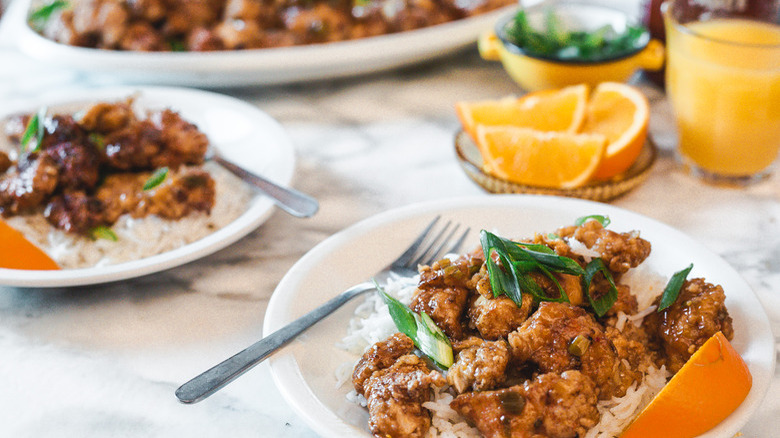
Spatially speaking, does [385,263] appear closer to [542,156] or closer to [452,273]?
[452,273]

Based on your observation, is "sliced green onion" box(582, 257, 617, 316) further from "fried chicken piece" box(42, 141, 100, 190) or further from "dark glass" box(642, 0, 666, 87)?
"dark glass" box(642, 0, 666, 87)

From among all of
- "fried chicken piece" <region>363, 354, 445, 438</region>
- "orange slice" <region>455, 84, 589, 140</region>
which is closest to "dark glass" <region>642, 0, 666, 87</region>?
"orange slice" <region>455, 84, 589, 140</region>

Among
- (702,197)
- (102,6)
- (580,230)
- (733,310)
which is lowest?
(702,197)

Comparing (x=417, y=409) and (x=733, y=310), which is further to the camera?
(x=733, y=310)

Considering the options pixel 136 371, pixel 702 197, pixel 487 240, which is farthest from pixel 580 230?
pixel 136 371

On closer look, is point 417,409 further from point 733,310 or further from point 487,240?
point 733,310

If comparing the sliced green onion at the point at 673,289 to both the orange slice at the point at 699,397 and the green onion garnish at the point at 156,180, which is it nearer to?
the orange slice at the point at 699,397

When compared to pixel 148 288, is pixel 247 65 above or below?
above

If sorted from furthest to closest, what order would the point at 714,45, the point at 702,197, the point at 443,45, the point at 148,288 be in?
the point at 443,45, the point at 702,197, the point at 714,45, the point at 148,288
